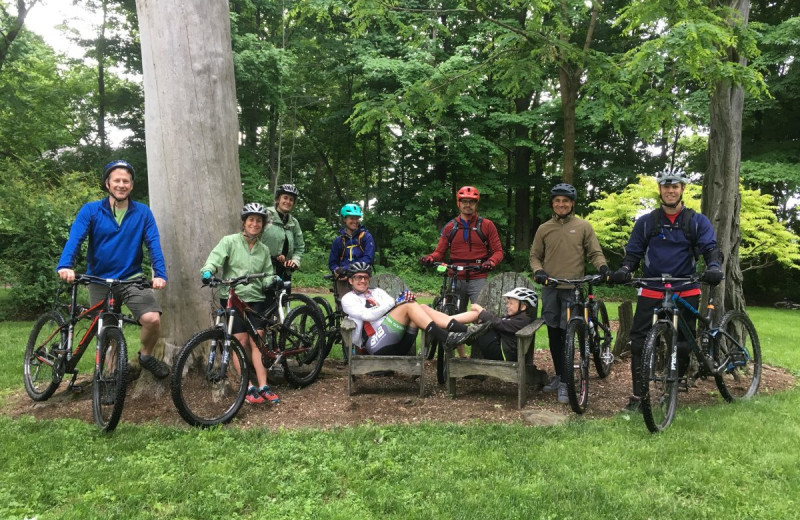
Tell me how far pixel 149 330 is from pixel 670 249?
14.7 ft

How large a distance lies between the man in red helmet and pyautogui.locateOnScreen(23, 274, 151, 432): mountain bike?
3.14m

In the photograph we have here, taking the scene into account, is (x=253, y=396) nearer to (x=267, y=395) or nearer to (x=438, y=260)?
(x=267, y=395)

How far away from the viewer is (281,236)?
5.93 meters

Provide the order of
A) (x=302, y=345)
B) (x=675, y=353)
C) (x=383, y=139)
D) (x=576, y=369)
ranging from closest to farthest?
(x=675, y=353) < (x=576, y=369) < (x=302, y=345) < (x=383, y=139)

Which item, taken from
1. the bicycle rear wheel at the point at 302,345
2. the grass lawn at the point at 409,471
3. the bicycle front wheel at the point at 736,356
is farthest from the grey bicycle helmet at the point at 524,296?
the bicycle rear wheel at the point at 302,345

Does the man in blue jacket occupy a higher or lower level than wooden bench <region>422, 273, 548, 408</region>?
higher

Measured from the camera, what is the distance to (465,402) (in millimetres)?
4914

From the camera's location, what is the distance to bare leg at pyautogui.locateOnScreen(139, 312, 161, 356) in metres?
4.27

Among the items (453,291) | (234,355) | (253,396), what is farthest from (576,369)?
(234,355)

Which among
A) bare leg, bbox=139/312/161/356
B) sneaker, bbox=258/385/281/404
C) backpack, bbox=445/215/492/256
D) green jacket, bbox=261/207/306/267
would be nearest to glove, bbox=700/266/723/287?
backpack, bbox=445/215/492/256

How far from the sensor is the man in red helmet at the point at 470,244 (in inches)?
234

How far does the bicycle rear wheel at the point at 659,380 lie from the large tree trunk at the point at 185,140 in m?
3.78

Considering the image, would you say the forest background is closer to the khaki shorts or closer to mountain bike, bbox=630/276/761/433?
mountain bike, bbox=630/276/761/433

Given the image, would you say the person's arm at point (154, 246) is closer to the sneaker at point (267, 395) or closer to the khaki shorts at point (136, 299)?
the khaki shorts at point (136, 299)
